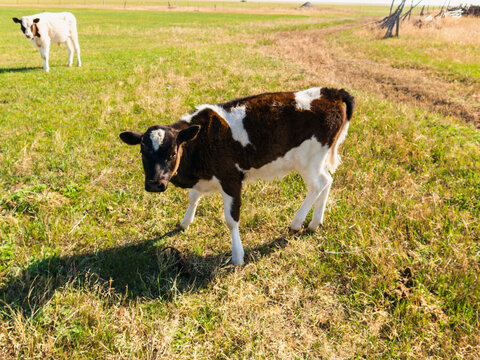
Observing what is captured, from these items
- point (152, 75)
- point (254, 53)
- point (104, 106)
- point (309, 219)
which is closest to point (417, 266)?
point (309, 219)

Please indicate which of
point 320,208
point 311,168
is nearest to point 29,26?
point 311,168

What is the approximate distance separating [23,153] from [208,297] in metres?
4.95

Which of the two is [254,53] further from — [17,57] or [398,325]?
[398,325]

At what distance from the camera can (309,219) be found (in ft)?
15.9

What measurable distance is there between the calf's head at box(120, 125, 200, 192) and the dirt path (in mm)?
8649

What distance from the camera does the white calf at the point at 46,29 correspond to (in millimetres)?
12625

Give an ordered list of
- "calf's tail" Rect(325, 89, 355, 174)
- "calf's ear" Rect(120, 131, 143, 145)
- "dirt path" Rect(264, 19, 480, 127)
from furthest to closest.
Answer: "dirt path" Rect(264, 19, 480, 127), "calf's tail" Rect(325, 89, 355, 174), "calf's ear" Rect(120, 131, 143, 145)

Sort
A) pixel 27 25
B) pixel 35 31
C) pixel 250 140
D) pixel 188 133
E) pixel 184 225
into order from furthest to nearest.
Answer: pixel 35 31 < pixel 27 25 < pixel 184 225 < pixel 250 140 < pixel 188 133

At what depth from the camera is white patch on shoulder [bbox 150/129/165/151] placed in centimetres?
338

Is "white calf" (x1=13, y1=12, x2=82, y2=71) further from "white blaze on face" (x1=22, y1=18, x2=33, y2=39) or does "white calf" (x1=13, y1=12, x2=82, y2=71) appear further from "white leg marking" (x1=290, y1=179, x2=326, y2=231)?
"white leg marking" (x1=290, y1=179, x2=326, y2=231)

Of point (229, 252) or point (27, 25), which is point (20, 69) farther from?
point (229, 252)

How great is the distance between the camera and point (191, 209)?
455 centimetres

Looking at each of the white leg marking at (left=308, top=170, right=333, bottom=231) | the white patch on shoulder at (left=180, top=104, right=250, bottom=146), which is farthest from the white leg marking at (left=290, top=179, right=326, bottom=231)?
the white patch on shoulder at (left=180, top=104, right=250, bottom=146)

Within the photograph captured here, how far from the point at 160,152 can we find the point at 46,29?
14.2 m
